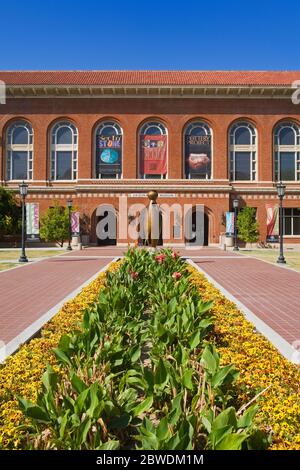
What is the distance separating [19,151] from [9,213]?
271 inches

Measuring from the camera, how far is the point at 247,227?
33.5 m

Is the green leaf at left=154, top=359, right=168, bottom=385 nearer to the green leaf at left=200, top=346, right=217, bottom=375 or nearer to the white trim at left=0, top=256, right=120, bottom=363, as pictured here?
the green leaf at left=200, top=346, right=217, bottom=375

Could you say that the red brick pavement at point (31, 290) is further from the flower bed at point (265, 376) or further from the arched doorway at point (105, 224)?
the arched doorway at point (105, 224)

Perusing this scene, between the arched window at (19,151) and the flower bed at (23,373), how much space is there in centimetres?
3160

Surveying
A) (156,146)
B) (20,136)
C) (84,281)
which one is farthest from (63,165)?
(84,281)

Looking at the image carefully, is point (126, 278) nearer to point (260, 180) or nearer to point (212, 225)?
point (212, 225)

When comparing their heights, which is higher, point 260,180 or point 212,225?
point 260,180

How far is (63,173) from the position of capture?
36344 millimetres

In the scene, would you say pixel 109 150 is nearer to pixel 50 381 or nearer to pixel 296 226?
pixel 296 226

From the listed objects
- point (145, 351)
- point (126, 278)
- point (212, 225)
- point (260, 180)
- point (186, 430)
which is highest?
point (260, 180)

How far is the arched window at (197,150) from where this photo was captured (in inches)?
1400

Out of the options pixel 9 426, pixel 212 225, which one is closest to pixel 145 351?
pixel 9 426
